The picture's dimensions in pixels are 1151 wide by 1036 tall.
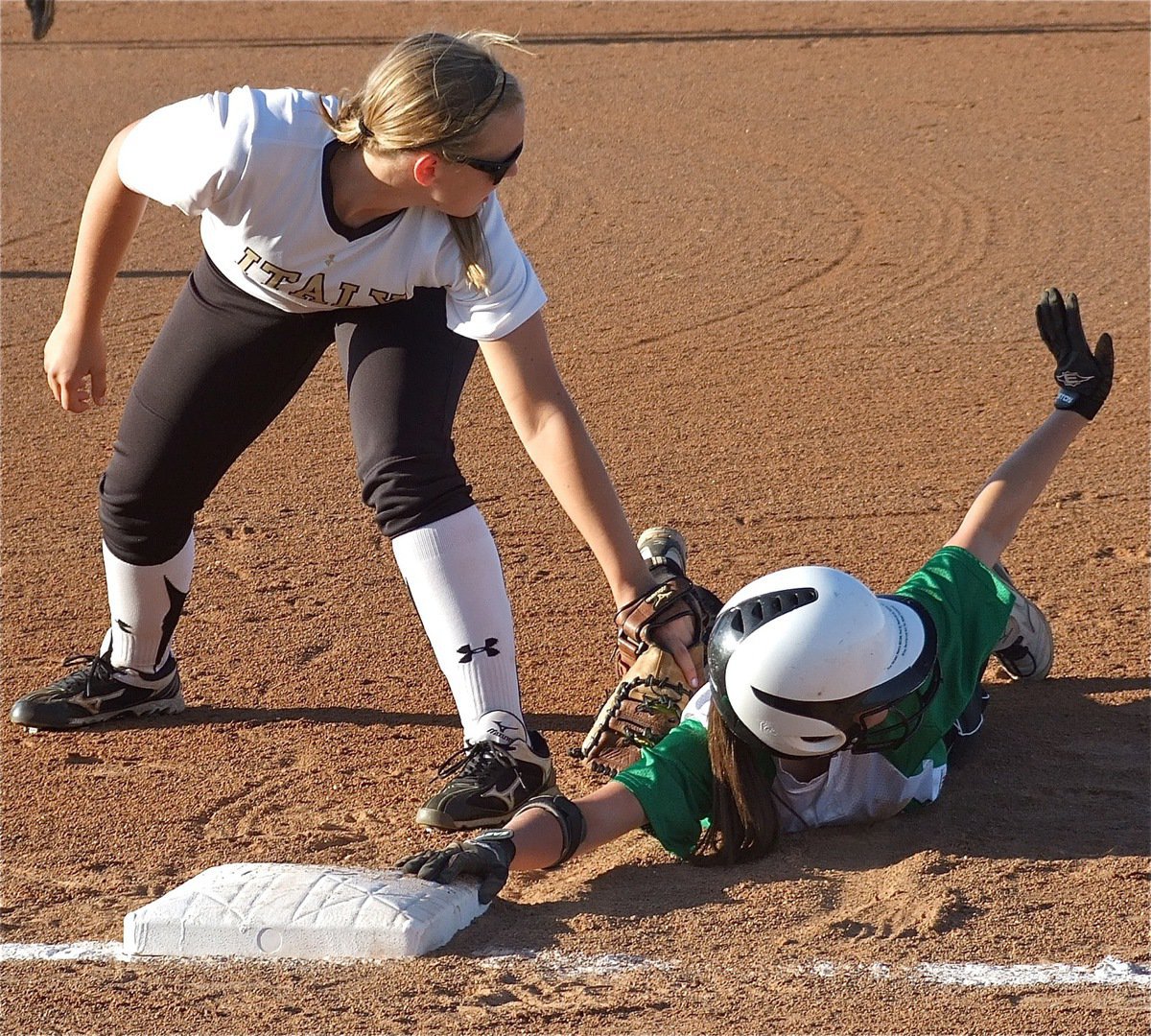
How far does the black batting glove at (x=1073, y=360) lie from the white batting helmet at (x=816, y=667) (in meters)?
1.28

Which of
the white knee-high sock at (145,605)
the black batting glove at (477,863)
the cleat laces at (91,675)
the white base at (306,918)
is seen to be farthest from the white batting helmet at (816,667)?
the cleat laces at (91,675)

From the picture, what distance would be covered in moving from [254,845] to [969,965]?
1.53 metres

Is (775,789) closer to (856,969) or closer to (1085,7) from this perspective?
(856,969)

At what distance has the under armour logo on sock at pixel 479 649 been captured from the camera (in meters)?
3.60

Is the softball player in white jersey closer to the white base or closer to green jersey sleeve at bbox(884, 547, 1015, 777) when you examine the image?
the white base

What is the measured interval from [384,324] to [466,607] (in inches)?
26.0

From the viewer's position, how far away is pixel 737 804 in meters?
3.28

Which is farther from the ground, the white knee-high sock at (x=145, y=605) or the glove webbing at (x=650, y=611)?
the white knee-high sock at (x=145, y=605)

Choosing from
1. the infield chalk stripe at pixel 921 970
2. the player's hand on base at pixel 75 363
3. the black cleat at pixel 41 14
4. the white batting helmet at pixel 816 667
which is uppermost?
the black cleat at pixel 41 14

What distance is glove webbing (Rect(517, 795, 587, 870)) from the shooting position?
3.17 metres

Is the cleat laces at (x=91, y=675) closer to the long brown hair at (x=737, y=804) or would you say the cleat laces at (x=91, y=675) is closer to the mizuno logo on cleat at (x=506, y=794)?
the mizuno logo on cleat at (x=506, y=794)

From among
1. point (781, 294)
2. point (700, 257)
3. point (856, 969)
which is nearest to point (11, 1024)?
point (856, 969)

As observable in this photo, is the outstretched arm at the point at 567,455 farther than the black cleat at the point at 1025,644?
No

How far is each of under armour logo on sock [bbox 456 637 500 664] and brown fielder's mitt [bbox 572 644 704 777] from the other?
0.39 meters
